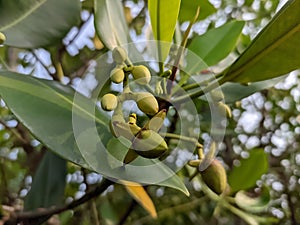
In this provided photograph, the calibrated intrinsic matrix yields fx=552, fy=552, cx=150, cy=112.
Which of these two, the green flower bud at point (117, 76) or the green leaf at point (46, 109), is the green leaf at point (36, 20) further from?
the green flower bud at point (117, 76)

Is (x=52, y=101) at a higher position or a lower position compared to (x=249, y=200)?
higher

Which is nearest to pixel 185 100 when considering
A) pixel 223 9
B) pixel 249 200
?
pixel 249 200

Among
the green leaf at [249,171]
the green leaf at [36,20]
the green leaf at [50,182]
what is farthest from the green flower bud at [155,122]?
the green leaf at [249,171]

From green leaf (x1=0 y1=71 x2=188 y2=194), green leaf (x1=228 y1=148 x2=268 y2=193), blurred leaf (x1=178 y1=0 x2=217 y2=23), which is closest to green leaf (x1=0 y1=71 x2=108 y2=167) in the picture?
green leaf (x1=0 y1=71 x2=188 y2=194)

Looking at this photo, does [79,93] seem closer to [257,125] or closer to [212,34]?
[212,34]

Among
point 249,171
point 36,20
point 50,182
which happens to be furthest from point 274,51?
point 249,171

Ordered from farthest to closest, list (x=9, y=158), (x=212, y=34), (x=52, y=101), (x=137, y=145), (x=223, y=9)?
(x=9, y=158) < (x=223, y=9) < (x=212, y=34) < (x=52, y=101) < (x=137, y=145)

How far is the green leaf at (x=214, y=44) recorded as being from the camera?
3.19 feet

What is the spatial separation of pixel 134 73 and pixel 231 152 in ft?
4.34

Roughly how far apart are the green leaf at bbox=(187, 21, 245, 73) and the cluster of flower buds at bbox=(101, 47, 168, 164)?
340 millimetres

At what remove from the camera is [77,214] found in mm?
1618

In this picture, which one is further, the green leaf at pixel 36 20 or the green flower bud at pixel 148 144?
the green leaf at pixel 36 20

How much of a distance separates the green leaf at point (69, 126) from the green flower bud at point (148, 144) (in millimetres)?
56

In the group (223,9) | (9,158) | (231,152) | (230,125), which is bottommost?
(231,152)
